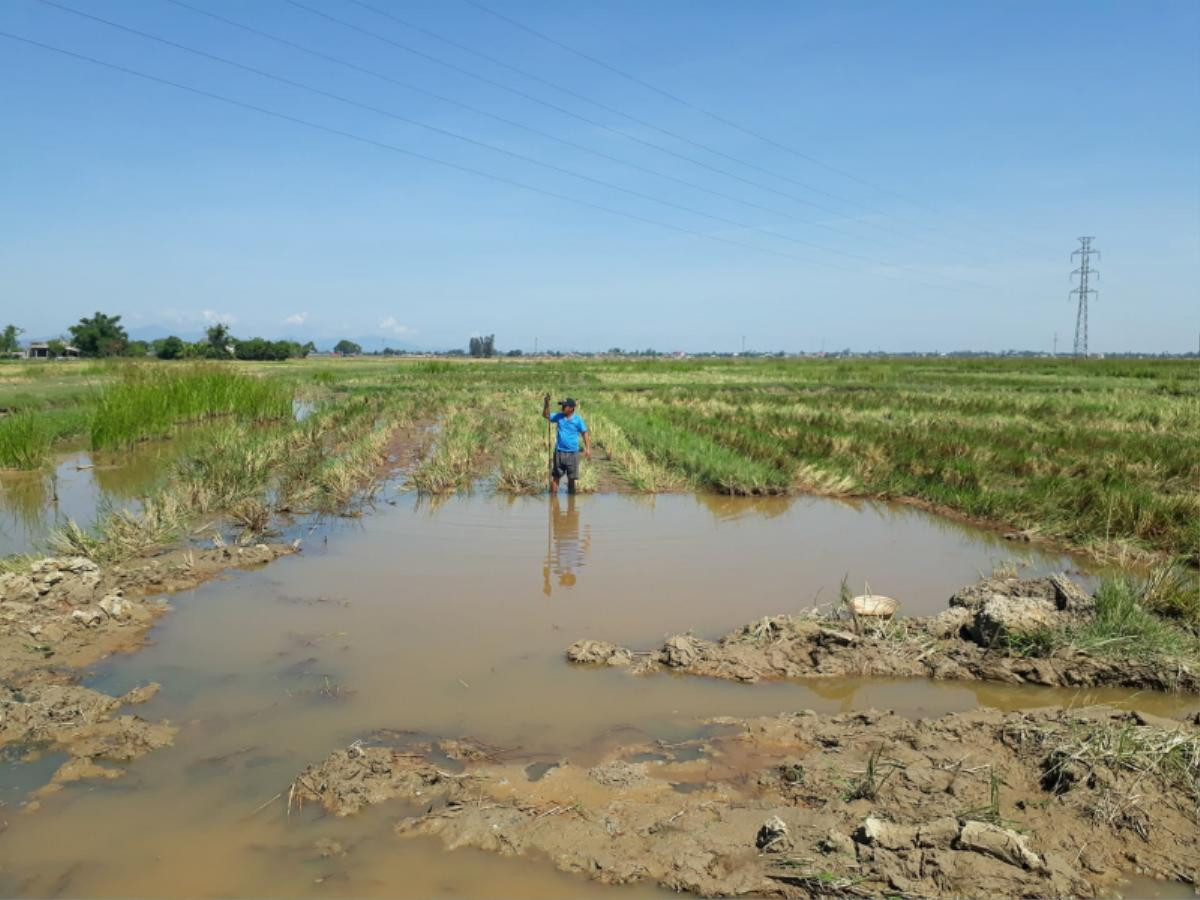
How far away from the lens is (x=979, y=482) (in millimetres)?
9336

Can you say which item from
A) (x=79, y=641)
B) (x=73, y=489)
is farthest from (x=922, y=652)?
(x=73, y=489)

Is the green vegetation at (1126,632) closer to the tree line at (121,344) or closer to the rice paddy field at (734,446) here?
the rice paddy field at (734,446)

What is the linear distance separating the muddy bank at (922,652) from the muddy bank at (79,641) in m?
2.36

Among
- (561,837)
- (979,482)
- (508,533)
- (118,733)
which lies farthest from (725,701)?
(979,482)

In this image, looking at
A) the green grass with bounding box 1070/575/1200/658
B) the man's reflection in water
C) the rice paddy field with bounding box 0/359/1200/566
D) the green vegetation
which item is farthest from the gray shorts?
the green grass with bounding box 1070/575/1200/658

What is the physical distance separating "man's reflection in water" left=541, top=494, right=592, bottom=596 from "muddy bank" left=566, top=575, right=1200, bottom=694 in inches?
60.8

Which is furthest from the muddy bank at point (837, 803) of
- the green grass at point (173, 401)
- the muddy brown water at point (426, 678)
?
the green grass at point (173, 401)

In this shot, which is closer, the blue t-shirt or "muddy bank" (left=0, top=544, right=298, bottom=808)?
"muddy bank" (left=0, top=544, right=298, bottom=808)

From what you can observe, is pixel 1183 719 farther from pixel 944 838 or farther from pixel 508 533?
pixel 508 533

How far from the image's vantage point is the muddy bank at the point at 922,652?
4.39m

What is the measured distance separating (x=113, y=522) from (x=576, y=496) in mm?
4719

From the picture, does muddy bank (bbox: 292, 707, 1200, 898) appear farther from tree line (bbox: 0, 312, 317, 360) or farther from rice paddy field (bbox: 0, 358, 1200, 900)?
tree line (bbox: 0, 312, 317, 360)

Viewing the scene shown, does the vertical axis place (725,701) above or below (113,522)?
below

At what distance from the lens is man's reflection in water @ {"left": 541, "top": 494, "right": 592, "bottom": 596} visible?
638 centimetres
